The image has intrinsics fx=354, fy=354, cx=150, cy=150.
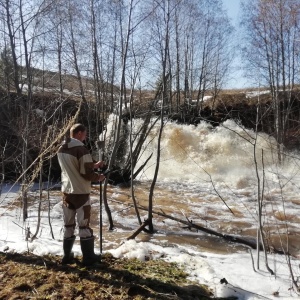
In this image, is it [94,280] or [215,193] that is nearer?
→ [94,280]

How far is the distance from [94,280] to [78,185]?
1019 millimetres

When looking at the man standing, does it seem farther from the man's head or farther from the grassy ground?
the grassy ground

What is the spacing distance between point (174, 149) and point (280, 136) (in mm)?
5124

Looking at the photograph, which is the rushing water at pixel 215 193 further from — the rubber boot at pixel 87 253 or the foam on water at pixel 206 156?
the rubber boot at pixel 87 253

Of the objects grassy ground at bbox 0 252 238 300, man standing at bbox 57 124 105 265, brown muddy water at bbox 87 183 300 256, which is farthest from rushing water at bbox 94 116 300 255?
man standing at bbox 57 124 105 265

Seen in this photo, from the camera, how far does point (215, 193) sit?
38.7 feet

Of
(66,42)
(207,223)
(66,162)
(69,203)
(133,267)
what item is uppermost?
(66,42)

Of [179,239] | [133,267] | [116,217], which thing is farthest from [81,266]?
[116,217]

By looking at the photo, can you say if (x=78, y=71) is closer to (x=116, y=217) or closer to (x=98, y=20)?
(x=98, y=20)

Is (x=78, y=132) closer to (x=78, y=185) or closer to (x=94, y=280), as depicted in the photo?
(x=78, y=185)

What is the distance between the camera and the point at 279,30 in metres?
16.6

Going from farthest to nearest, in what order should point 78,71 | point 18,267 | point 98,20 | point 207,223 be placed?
1. point 78,71
2. point 98,20
3. point 207,223
4. point 18,267

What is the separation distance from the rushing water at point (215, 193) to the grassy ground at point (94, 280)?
128cm

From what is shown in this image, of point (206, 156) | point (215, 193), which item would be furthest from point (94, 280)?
point (206, 156)
